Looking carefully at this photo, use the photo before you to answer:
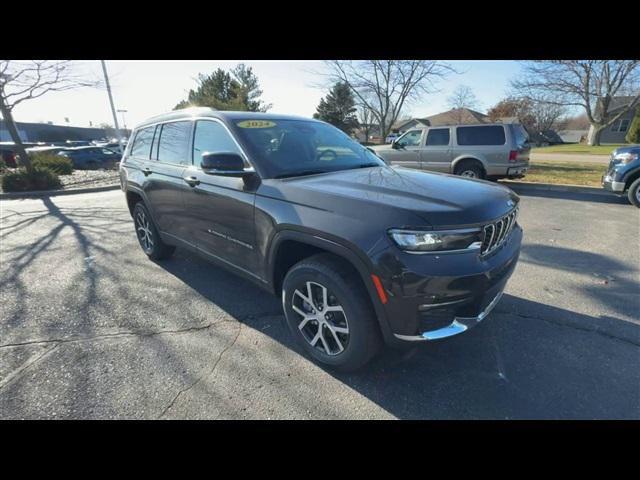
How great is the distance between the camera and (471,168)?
30.1ft

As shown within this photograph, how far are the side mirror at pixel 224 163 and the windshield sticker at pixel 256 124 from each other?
1.89ft

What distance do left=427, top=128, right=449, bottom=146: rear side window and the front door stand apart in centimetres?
832

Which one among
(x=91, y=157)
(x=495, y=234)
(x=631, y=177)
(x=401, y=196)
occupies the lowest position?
(x=631, y=177)

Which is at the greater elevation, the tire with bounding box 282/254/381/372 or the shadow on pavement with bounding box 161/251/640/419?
the tire with bounding box 282/254/381/372

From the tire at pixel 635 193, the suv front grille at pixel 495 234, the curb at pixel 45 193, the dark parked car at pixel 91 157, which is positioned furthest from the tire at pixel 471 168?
the dark parked car at pixel 91 157

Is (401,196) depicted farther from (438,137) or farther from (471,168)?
(438,137)

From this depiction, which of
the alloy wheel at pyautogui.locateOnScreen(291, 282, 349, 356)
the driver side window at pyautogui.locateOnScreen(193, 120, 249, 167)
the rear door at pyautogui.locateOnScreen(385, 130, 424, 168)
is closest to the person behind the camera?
the alloy wheel at pyautogui.locateOnScreen(291, 282, 349, 356)

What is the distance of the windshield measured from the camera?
2.65m

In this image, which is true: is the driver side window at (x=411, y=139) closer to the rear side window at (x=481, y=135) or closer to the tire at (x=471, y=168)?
the rear side window at (x=481, y=135)

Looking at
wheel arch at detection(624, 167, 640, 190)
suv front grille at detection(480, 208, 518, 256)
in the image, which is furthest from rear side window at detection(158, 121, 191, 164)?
wheel arch at detection(624, 167, 640, 190)

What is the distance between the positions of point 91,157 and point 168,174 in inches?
801

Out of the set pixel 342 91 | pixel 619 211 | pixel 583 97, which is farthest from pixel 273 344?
pixel 342 91

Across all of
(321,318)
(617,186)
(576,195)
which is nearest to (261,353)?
(321,318)

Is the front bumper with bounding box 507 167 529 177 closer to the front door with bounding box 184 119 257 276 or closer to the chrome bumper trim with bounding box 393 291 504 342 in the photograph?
the chrome bumper trim with bounding box 393 291 504 342
